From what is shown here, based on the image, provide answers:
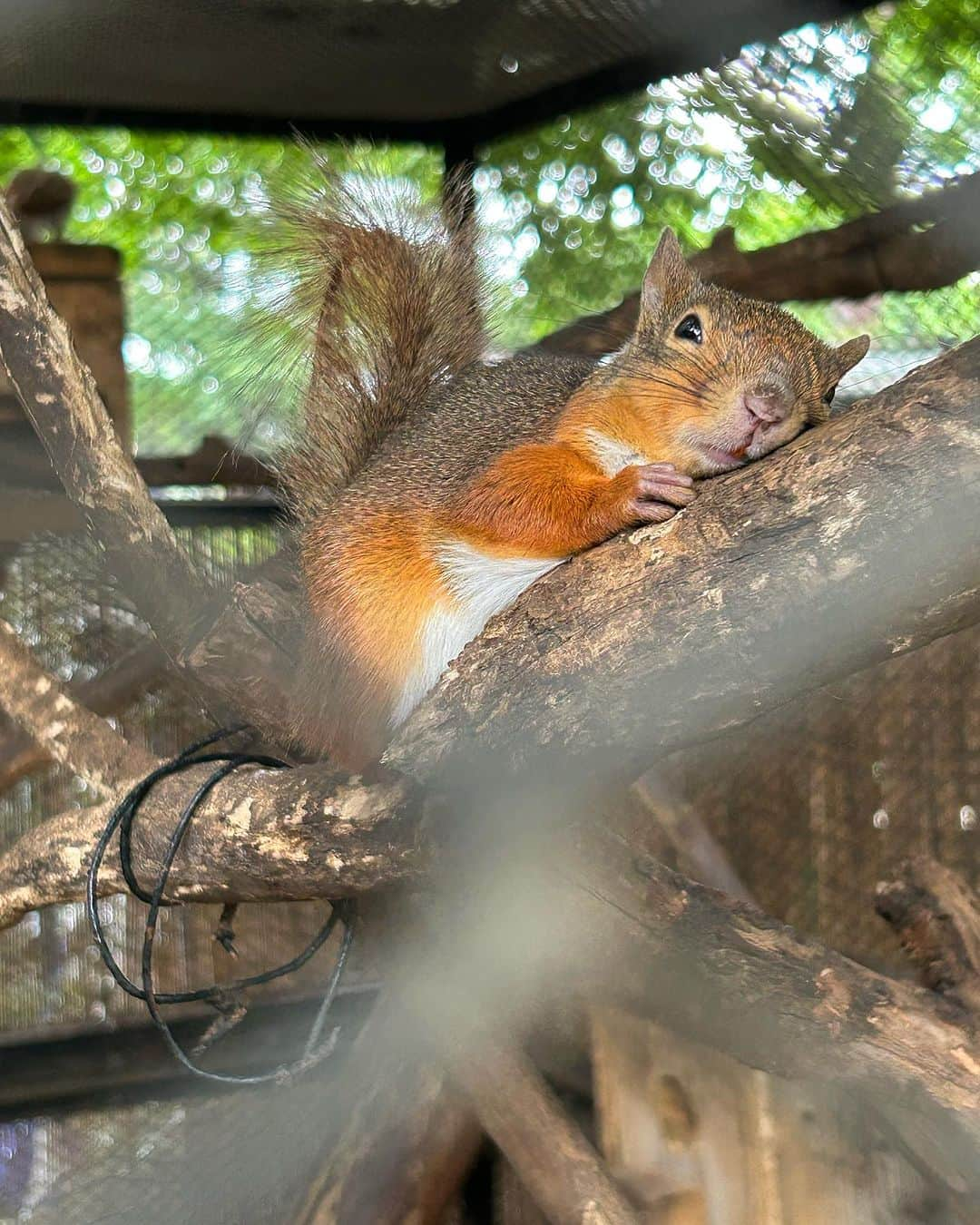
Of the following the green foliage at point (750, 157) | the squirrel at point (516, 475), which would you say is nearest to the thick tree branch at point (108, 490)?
the squirrel at point (516, 475)

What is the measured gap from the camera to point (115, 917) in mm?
2047

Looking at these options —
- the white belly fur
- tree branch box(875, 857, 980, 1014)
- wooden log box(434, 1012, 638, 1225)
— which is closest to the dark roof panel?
the white belly fur

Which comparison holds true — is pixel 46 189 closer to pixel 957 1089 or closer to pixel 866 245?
pixel 866 245

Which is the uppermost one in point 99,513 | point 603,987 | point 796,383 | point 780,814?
point 796,383

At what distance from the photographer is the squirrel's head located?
1.18 metres

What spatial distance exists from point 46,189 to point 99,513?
3.39ft

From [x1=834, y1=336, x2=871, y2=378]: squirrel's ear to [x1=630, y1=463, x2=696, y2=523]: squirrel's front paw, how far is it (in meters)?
0.40

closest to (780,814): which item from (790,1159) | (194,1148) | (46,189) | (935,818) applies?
(935,818)

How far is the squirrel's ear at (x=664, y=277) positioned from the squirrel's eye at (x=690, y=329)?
0.20 ft

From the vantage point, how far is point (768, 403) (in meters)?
1.15

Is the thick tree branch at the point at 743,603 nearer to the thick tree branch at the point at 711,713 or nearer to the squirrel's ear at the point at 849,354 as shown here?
the thick tree branch at the point at 711,713

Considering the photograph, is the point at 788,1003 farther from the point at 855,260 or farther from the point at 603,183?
the point at 603,183

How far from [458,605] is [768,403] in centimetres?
39

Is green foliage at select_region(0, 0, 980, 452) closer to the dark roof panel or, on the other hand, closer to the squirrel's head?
the dark roof panel
